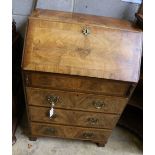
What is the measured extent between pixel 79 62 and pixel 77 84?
0.13m

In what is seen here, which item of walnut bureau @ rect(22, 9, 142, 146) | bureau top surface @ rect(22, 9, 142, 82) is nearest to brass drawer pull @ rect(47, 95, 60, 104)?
walnut bureau @ rect(22, 9, 142, 146)

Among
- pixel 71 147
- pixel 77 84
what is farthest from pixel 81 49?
pixel 71 147

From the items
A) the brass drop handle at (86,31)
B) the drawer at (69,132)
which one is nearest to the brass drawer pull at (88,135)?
the drawer at (69,132)

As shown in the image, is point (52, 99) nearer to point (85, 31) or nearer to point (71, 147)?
point (85, 31)

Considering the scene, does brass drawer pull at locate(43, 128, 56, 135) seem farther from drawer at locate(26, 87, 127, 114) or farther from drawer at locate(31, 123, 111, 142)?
drawer at locate(26, 87, 127, 114)

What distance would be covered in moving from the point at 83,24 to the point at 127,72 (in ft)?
1.20

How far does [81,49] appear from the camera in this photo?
3.94 ft

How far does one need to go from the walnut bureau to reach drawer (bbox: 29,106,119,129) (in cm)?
5

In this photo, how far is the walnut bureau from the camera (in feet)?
3.84

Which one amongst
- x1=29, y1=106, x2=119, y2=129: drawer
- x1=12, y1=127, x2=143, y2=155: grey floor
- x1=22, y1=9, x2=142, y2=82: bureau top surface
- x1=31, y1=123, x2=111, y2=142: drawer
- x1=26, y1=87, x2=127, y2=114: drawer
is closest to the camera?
x1=22, y1=9, x2=142, y2=82: bureau top surface
